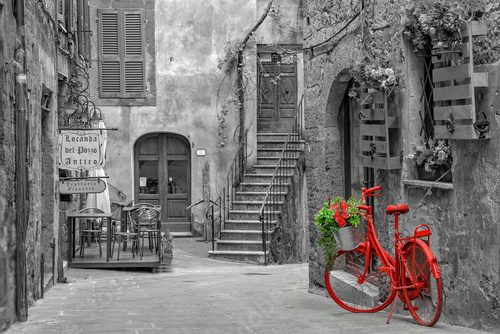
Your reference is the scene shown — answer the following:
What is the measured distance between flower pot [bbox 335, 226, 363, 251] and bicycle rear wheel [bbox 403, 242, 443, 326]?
29.9 inches

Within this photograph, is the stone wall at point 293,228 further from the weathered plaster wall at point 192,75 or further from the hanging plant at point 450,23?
the hanging plant at point 450,23

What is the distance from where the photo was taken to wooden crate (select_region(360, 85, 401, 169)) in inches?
345

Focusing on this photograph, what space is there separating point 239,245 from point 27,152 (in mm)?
9367

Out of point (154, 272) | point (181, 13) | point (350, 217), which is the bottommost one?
point (154, 272)

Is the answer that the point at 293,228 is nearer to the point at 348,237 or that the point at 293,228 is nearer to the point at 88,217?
the point at 88,217

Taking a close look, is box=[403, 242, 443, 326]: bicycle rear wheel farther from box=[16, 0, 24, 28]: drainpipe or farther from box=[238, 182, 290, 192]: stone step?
box=[238, 182, 290, 192]: stone step

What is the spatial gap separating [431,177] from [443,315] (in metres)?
1.23

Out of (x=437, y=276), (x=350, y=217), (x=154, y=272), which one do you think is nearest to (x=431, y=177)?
(x=350, y=217)

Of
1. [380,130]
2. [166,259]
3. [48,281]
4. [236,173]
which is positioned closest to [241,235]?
[166,259]

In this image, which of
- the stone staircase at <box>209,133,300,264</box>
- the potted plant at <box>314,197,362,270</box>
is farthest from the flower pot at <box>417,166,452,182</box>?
the stone staircase at <box>209,133,300,264</box>

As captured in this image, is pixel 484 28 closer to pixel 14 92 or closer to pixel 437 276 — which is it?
pixel 437 276

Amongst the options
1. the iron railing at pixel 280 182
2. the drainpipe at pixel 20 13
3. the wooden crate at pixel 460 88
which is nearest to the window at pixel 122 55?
the iron railing at pixel 280 182

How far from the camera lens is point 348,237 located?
838 centimetres

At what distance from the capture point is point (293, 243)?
1881 centimetres
